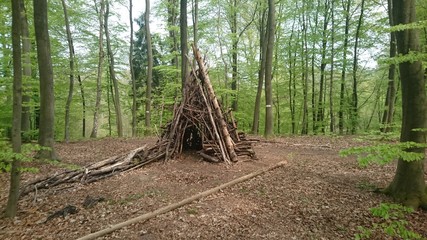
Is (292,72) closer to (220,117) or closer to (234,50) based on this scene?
(234,50)

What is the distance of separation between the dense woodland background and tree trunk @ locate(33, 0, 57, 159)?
6.16m

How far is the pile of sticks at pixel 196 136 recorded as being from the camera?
6480mm

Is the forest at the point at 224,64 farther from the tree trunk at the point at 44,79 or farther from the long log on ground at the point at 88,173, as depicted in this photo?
the long log on ground at the point at 88,173

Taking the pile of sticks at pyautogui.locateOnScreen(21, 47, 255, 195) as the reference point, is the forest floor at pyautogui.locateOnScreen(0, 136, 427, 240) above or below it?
below

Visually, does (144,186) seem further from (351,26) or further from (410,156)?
(351,26)

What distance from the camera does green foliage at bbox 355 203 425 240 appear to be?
246 centimetres

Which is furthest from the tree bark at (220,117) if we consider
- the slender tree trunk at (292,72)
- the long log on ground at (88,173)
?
the slender tree trunk at (292,72)

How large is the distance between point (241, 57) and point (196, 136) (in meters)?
10.8

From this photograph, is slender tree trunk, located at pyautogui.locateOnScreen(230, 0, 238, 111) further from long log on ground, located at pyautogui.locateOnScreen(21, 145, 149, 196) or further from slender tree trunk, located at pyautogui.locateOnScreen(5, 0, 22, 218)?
slender tree trunk, located at pyautogui.locateOnScreen(5, 0, 22, 218)

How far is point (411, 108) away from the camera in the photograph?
13.1ft

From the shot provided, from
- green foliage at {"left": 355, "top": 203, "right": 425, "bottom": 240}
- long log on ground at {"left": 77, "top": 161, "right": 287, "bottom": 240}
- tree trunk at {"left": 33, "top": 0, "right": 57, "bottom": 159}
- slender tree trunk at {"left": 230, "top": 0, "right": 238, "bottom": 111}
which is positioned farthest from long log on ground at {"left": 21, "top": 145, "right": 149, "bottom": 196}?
slender tree trunk at {"left": 230, "top": 0, "right": 238, "bottom": 111}

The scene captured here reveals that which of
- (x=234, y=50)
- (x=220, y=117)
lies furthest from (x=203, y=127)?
(x=234, y=50)

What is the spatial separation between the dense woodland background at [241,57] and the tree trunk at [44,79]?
243 inches

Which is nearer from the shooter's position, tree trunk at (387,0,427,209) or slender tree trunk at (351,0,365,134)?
tree trunk at (387,0,427,209)
